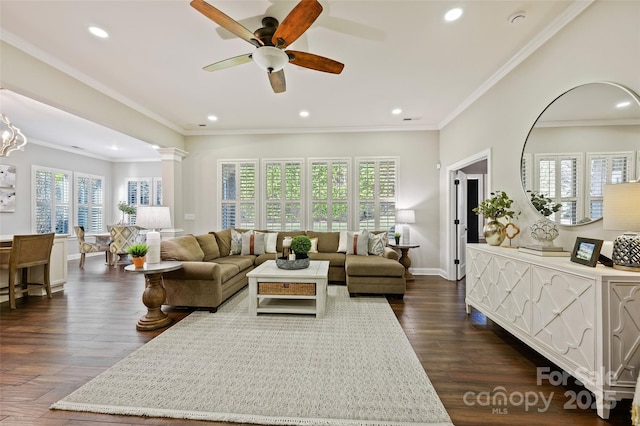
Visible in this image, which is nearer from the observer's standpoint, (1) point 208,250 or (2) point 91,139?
(1) point 208,250

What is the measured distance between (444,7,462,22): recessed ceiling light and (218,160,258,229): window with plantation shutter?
424cm

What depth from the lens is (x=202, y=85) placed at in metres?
3.70

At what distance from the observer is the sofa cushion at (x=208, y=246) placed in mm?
4301

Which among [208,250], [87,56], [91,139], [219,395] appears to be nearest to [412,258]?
[208,250]

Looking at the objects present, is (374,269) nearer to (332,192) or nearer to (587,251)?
(332,192)

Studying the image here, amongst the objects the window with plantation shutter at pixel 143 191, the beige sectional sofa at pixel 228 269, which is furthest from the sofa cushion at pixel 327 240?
the window with plantation shutter at pixel 143 191

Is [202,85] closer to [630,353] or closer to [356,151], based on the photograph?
[356,151]

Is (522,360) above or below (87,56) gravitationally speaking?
below

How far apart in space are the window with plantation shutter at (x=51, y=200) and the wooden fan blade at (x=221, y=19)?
24.4ft

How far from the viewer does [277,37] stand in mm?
2211

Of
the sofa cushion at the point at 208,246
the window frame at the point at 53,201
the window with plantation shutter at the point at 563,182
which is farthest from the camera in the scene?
the window frame at the point at 53,201

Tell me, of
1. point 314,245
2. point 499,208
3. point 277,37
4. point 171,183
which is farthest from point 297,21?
point 171,183

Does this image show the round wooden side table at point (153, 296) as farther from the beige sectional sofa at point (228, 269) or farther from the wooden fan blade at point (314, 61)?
the wooden fan blade at point (314, 61)

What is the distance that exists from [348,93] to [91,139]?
6250mm
